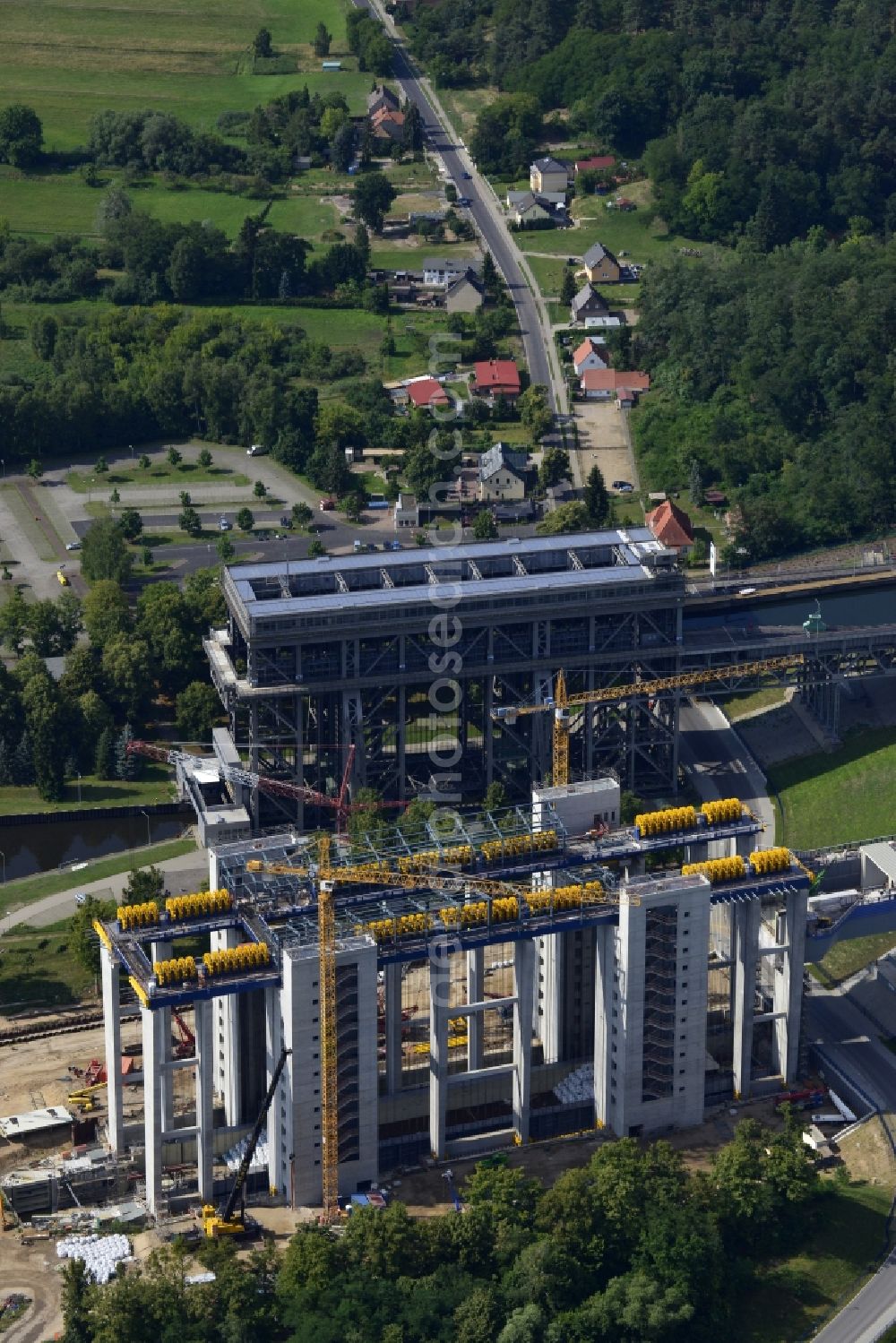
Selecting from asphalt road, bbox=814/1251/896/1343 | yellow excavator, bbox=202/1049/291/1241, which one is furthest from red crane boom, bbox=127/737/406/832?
asphalt road, bbox=814/1251/896/1343

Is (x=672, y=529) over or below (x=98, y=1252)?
over

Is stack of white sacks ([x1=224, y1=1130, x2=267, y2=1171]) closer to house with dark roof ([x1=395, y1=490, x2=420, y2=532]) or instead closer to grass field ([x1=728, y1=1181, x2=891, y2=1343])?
grass field ([x1=728, y1=1181, x2=891, y2=1343])

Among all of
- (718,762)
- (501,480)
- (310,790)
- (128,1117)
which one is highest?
(501,480)

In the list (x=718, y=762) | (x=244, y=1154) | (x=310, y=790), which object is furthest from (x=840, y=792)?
(x=244, y=1154)

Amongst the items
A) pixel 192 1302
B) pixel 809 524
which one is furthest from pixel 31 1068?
Answer: pixel 809 524

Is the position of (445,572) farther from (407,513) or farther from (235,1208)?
(235,1208)
